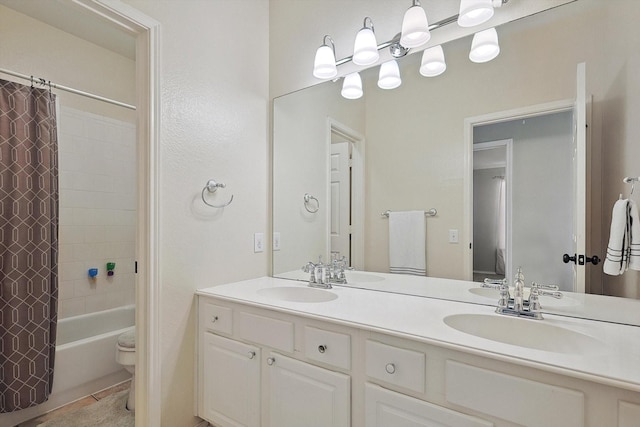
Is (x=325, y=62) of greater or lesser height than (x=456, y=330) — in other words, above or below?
above

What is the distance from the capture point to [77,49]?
2.47 m

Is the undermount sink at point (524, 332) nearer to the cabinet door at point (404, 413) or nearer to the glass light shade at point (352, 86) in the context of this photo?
the cabinet door at point (404, 413)

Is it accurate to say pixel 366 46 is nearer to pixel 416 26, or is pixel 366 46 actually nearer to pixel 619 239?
pixel 416 26

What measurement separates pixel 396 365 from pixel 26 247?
7.41 feet

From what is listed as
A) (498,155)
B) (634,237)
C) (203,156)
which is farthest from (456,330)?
(203,156)

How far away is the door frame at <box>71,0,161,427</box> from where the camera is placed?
1.46 metres

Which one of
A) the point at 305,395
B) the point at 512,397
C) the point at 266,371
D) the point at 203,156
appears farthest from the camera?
the point at 203,156

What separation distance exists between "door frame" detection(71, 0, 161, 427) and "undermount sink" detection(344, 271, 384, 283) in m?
0.99

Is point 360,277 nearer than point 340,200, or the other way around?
point 360,277

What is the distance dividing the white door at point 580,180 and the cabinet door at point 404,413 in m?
0.74

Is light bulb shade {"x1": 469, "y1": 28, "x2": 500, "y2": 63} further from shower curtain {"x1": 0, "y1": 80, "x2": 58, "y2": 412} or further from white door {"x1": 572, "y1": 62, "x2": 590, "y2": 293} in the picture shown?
shower curtain {"x1": 0, "y1": 80, "x2": 58, "y2": 412}

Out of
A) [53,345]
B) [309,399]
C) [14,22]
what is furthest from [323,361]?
[14,22]

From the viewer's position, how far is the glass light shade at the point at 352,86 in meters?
1.77

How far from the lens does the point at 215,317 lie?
1.57 meters
